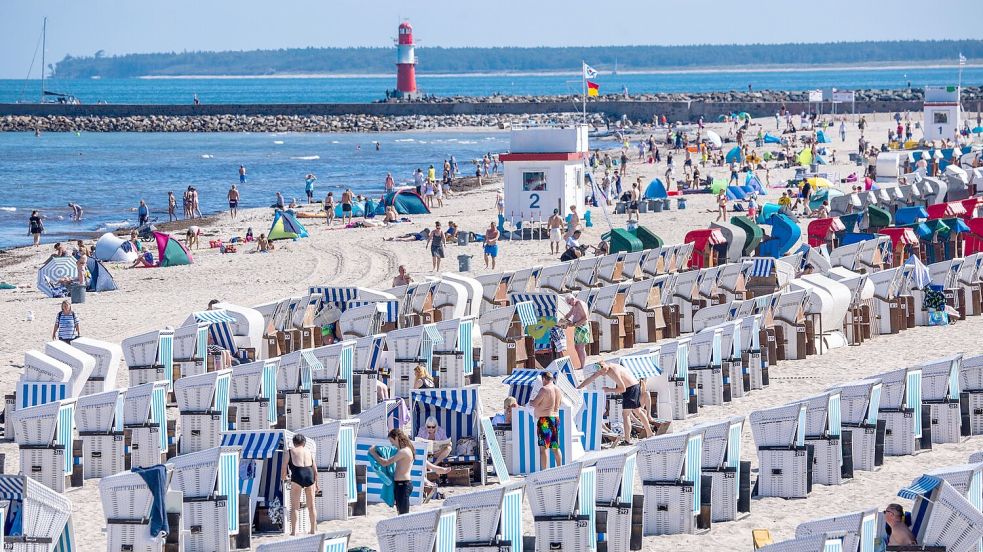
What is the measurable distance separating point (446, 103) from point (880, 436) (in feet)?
286

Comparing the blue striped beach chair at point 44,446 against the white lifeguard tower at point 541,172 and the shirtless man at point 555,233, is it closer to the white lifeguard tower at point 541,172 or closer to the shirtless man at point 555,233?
the shirtless man at point 555,233

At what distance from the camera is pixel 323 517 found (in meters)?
10.7

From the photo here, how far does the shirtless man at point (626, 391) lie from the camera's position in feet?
41.1

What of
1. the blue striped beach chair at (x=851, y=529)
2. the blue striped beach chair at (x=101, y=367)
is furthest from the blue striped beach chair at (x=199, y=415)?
the blue striped beach chair at (x=851, y=529)

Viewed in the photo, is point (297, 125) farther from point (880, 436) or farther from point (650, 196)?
point (880, 436)

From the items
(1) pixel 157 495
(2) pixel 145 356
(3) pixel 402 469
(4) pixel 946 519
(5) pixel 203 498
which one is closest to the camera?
(4) pixel 946 519

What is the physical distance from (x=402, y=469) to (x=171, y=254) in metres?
16.4

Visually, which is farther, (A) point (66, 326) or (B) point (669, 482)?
(A) point (66, 326)

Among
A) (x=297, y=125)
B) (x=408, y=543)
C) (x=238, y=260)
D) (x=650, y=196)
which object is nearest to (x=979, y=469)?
(x=408, y=543)

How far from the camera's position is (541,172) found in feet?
93.0

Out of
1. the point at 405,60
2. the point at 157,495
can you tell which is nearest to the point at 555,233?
the point at 157,495

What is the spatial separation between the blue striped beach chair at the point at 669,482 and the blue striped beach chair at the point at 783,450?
93 cm

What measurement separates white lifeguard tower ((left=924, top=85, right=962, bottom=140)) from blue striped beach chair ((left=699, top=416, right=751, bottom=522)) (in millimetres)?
46087

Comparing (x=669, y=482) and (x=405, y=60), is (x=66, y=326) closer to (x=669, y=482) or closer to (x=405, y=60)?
(x=669, y=482)
